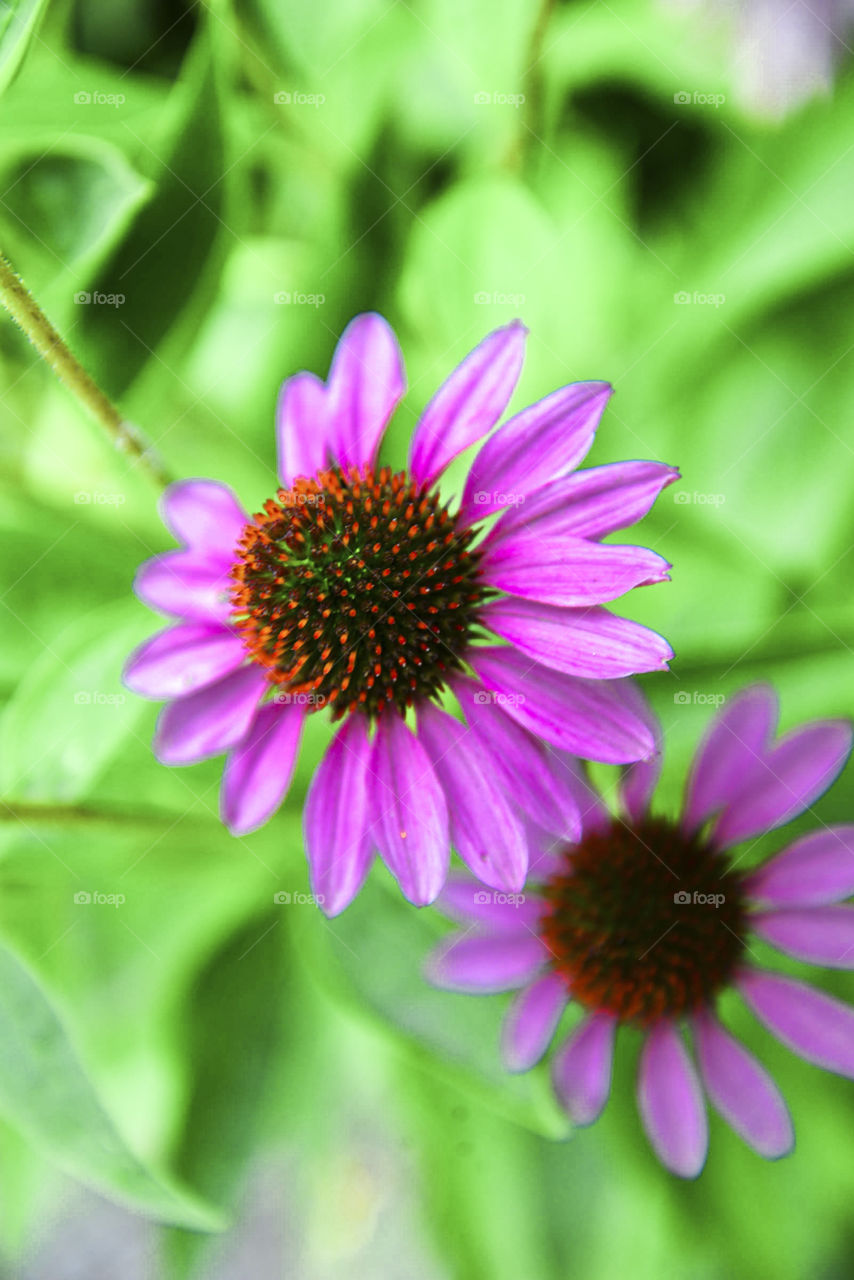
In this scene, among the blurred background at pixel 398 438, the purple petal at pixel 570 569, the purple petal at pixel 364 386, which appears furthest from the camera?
the blurred background at pixel 398 438

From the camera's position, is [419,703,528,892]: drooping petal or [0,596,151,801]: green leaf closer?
[419,703,528,892]: drooping petal

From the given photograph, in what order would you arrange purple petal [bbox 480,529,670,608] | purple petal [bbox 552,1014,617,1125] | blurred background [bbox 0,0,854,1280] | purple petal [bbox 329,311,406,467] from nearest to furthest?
purple petal [bbox 480,529,670,608], purple petal [bbox 329,311,406,467], purple petal [bbox 552,1014,617,1125], blurred background [bbox 0,0,854,1280]

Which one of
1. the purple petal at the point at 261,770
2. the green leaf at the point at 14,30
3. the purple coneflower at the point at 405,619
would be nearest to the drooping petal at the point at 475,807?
the purple coneflower at the point at 405,619

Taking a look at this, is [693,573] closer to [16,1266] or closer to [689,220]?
[689,220]

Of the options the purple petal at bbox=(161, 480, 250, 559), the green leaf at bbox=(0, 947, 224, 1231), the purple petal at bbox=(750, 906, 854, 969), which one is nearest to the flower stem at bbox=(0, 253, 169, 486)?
the purple petal at bbox=(161, 480, 250, 559)

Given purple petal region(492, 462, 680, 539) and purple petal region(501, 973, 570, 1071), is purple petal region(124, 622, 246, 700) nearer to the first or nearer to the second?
purple petal region(492, 462, 680, 539)

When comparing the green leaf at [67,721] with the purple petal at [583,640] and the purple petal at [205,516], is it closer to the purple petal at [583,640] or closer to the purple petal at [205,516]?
the purple petal at [205,516]
